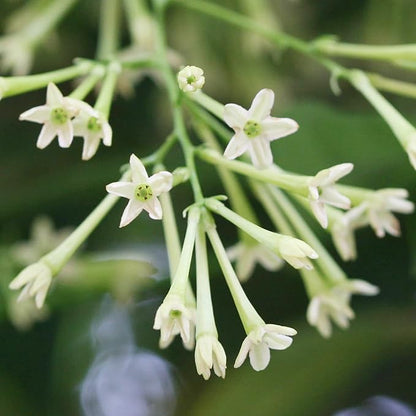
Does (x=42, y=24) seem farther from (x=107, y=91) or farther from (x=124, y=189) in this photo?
(x=124, y=189)

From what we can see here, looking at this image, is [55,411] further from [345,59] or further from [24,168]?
[345,59]

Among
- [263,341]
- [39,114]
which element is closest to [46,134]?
[39,114]

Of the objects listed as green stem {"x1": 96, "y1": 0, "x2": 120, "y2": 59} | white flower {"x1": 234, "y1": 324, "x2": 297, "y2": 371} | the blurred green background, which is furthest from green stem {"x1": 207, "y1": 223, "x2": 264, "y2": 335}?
green stem {"x1": 96, "y1": 0, "x2": 120, "y2": 59}

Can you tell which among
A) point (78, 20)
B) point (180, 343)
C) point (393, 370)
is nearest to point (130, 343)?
point (180, 343)

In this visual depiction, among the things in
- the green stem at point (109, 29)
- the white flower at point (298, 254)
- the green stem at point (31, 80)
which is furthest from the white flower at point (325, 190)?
the green stem at point (109, 29)

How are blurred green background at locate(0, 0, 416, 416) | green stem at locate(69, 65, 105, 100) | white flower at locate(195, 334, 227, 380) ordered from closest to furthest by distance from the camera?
white flower at locate(195, 334, 227, 380), green stem at locate(69, 65, 105, 100), blurred green background at locate(0, 0, 416, 416)

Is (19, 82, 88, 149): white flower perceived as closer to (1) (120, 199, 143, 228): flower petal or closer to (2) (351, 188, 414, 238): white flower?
(1) (120, 199, 143, 228): flower petal
